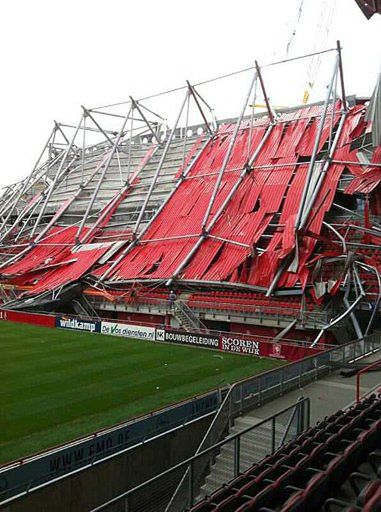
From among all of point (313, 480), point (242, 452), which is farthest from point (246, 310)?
point (313, 480)

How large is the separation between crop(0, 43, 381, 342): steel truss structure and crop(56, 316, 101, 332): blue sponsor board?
15.3 feet

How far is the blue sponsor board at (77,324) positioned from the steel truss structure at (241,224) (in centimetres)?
466

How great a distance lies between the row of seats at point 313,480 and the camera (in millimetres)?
5633

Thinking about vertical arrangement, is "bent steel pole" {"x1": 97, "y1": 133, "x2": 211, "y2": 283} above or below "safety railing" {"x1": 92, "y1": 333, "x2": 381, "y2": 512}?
above

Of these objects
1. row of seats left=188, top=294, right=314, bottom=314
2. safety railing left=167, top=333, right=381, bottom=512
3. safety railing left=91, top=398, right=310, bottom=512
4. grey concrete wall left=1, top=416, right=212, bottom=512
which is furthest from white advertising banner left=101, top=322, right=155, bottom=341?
safety railing left=91, top=398, right=310, bottom=512

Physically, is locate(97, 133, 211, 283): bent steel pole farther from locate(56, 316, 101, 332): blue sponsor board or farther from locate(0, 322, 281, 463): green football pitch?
locate(0, 322, 281, 463): green football pitch

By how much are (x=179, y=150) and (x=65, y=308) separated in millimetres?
23221

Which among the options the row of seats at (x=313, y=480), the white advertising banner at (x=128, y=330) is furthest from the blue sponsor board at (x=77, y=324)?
the row of seats at (x=313, y=480)

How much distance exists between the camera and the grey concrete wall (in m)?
8.78

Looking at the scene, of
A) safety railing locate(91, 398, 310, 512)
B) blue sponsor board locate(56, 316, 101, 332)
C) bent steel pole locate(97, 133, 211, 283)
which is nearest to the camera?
safety railing locate(91, 398, 310, 512)

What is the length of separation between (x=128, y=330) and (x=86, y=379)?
10333 millimetres

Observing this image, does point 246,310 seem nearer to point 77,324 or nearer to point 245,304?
point 245,304

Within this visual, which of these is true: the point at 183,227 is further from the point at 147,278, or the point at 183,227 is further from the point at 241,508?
the point at 241,508

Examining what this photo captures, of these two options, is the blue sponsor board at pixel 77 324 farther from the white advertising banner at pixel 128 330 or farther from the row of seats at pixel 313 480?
the row of seats at pixel 313 480
